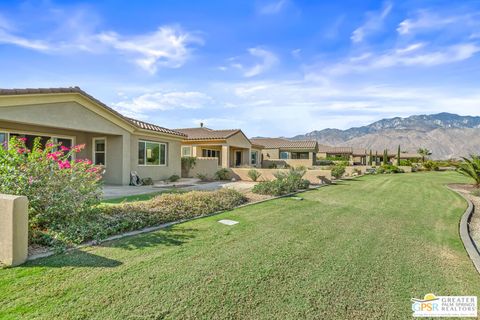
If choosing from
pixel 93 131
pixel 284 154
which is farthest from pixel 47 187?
pixel 284 154

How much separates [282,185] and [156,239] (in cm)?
872

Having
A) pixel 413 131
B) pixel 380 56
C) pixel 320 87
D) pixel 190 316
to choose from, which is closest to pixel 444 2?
pixel 380 56

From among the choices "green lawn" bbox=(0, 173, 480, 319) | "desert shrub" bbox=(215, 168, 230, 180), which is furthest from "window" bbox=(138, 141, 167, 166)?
"green lawn" bbox=(0, 173, 480, 319)

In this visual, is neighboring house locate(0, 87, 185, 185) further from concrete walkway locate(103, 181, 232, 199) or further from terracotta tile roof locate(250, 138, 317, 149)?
terracotta tile roof locate(250, 138, 317, 149)

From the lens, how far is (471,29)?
557 inches

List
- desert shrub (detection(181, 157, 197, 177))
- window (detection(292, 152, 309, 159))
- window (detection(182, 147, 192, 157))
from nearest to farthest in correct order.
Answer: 1. desert shrub (detection(181, 157, 197, 177))
2. window (detection(182, 147, 192, 157))
3. window (detection(292, 152, 309, 159))

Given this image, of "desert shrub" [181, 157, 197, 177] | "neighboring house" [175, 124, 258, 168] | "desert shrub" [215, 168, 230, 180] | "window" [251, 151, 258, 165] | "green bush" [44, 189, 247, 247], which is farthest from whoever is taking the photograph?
"window" [251, 151, 258, 165]

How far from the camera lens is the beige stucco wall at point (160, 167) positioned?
17.1m

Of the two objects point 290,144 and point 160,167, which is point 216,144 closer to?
point 160,167

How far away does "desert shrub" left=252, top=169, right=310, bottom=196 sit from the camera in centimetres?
1313

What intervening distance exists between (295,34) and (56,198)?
1504cm

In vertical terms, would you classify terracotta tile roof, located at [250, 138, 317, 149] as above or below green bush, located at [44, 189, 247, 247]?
above

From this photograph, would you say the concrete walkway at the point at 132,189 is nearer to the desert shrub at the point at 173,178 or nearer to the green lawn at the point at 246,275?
the desert shrub at the point at 173,178

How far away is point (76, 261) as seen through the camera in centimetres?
461
